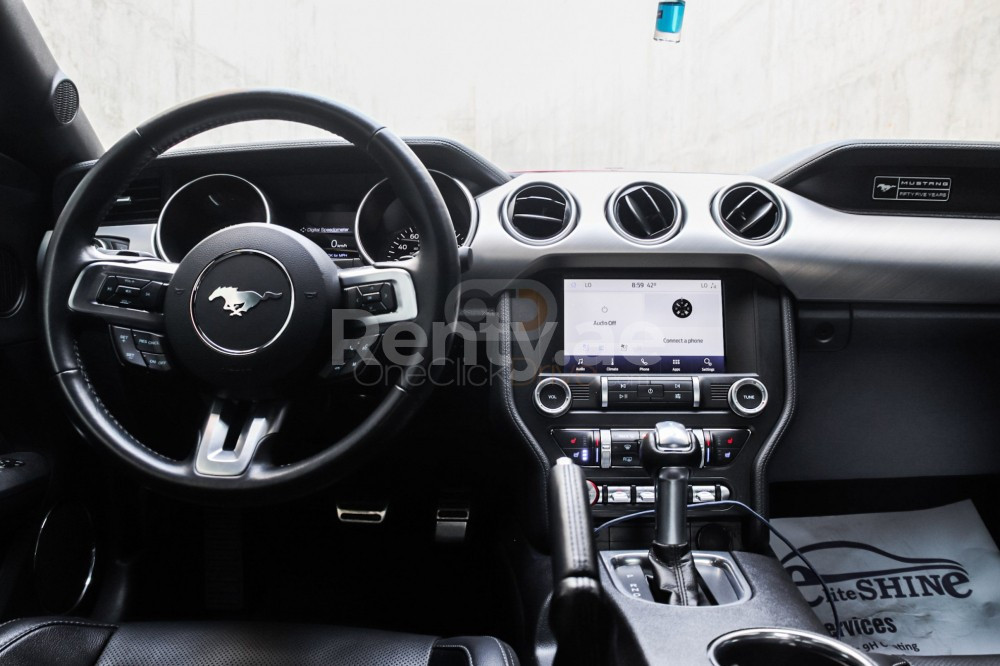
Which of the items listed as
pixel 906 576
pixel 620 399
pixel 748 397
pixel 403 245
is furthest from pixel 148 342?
pixel 906 576

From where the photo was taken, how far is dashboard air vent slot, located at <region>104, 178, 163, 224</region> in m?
1.38

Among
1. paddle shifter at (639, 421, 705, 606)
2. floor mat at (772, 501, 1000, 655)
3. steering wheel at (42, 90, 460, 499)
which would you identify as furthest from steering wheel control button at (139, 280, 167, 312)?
floor mat at (772, 501, 1000, 655)

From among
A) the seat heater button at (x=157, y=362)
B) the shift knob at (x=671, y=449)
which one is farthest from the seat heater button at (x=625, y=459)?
the seat heater button at (x=157, y=362)

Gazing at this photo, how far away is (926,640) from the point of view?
1.45 m

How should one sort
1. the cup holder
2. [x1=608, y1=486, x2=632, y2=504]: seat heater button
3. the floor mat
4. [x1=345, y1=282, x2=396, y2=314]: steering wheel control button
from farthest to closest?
the floor mat < [x1=608, y1=486, x2=632, y2=504]: seat heater button < [x1=345, y1=282, x2=396, y2=314]: steering wheel control button < the cup holder

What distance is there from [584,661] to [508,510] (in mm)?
865

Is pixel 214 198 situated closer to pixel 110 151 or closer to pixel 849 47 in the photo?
pixel 110 151

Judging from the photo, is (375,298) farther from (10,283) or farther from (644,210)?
(10,283)

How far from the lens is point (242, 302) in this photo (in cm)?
93

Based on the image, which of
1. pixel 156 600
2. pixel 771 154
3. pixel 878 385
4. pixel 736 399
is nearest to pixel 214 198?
pixel 156 600

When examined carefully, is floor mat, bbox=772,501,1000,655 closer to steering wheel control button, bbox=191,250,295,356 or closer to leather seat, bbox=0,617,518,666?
leather seat, bbox=0,617,518,666

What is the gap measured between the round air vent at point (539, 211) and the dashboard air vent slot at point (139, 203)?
2.30 ft

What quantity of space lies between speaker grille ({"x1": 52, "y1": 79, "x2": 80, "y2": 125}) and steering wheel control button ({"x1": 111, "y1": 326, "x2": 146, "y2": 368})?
0.55 metres

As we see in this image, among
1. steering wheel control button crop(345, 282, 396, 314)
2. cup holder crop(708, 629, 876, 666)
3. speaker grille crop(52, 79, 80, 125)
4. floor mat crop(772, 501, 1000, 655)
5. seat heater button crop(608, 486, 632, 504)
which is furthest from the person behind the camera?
floor mat crop(772, 501, 1000, 655)
